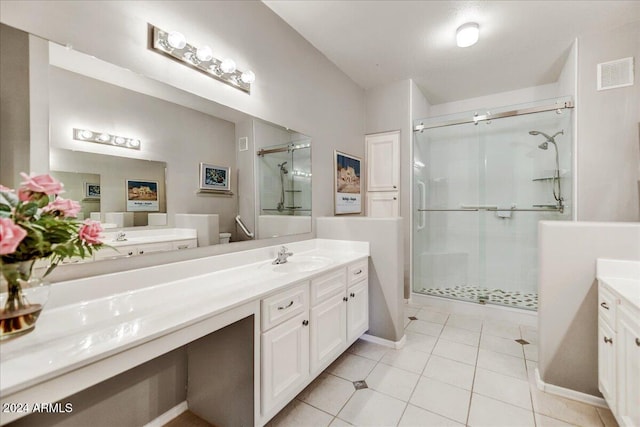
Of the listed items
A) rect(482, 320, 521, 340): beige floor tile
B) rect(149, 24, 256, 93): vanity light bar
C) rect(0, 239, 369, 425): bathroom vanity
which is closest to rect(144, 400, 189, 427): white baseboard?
rect(0, 239, 369, 425): bathroom vanity

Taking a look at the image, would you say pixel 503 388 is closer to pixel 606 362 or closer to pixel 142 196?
pixel 606 362

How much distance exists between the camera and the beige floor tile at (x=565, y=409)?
5.10 ft

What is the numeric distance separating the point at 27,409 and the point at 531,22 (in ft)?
12.4

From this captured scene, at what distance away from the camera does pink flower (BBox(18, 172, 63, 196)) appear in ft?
2.57

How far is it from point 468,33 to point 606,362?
2565 millimetres

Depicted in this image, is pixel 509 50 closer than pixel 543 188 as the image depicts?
Yes

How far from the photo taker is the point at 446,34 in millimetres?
2531

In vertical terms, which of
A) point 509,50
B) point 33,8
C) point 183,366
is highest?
point 509,50

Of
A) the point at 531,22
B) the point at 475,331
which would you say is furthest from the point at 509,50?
the point at 475,331

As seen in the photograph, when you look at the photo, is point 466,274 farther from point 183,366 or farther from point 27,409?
point 27,409

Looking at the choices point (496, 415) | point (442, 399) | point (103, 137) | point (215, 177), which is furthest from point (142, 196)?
point (496, 415)

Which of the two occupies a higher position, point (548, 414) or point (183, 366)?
point (183, 366)

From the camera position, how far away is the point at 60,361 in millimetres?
763

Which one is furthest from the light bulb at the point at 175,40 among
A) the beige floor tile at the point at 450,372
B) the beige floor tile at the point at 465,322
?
the beige floor tile at the point at 465,322
